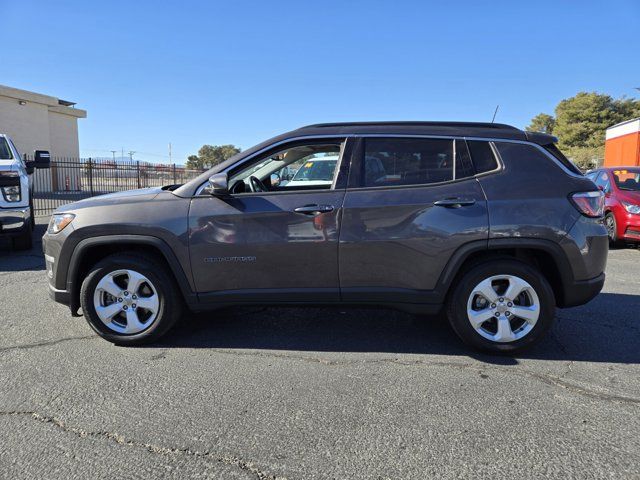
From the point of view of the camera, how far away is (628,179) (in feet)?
30.7

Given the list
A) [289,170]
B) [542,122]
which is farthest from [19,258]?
[542,122]

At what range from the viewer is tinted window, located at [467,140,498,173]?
12.1ft

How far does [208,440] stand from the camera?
2.62m

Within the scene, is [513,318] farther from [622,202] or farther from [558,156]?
[622,202]

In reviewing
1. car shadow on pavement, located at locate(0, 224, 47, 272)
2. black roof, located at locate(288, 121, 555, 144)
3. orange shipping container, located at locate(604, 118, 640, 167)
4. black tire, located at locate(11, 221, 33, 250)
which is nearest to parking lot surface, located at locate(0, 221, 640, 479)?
black roof, located at locate(288, 121, 555, 144)

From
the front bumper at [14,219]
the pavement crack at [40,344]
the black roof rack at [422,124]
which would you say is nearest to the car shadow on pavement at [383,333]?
the pavement crack at [40,344]

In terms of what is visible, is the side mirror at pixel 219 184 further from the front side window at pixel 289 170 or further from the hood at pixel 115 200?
the hood at pixel 115 200

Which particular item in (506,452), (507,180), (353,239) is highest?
(507,180)

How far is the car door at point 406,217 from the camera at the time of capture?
359cm

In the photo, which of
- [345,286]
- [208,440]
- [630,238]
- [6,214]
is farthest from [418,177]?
[630,238]

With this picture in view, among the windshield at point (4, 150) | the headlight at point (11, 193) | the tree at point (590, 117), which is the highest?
the tree at point (590, 117)

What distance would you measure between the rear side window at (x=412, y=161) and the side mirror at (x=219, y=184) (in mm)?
1071

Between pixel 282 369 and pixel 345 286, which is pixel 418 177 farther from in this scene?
pixel 282 369

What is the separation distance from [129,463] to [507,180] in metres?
3.15
